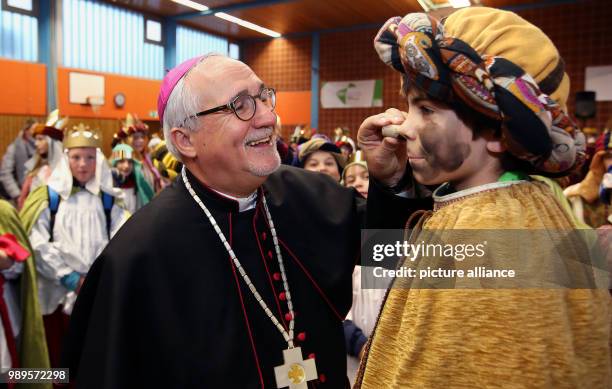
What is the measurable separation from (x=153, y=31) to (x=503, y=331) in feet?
45.3

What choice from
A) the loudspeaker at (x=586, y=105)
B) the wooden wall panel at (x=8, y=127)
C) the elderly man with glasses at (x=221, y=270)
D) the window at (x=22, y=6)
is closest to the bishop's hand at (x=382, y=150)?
the elderly man with glasses at (x=221, y=270)

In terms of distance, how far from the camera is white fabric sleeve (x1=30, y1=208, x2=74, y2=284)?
359cm

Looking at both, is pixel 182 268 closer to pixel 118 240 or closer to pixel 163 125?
pixel 118 240

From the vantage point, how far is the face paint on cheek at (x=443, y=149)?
1.10 metres

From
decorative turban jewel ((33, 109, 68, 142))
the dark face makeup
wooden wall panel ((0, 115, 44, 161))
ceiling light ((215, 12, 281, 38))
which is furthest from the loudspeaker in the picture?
wooden wall panel ((0, 115, 44, 161))

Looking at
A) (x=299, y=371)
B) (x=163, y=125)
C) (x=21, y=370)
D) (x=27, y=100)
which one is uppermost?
(x=27, y=100)

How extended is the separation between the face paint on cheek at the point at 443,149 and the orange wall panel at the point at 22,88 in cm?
1082

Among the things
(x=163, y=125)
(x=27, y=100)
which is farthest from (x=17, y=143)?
(x=163, y=125)

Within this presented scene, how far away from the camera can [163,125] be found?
1.80 metres

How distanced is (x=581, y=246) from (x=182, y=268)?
3.55 feet

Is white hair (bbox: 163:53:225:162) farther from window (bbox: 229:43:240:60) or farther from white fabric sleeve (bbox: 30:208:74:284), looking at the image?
window (bbox: 229:43:240:60)

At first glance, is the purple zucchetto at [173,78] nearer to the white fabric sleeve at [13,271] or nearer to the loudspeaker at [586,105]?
the white fabric sleeve at [13,271]

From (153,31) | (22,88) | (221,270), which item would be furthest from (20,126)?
(221,270)

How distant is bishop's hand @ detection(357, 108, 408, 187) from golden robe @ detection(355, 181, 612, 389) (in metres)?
0.37
